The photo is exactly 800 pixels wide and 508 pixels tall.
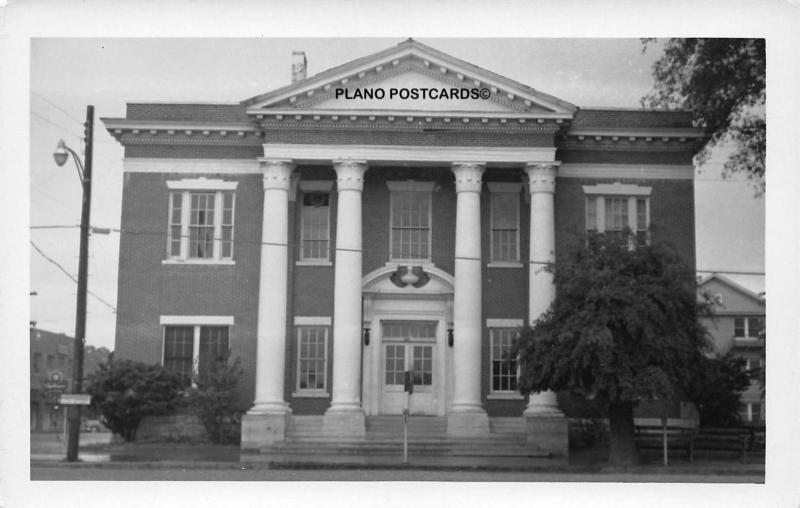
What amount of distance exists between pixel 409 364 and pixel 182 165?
8019 mm

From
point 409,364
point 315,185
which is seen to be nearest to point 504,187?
point 315,185

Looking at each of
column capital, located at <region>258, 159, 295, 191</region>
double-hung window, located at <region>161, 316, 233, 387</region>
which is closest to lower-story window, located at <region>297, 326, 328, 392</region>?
double-hung window, located at <region>161, 316, 233, 387</region>

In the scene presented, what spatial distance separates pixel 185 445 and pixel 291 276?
5.33m

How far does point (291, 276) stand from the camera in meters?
33.1

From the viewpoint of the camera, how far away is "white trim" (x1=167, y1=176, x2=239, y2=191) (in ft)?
108

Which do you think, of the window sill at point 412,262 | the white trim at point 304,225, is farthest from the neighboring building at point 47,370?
the window sill at point 412,262

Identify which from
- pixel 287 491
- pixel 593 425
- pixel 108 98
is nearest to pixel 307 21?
pixel 108 98

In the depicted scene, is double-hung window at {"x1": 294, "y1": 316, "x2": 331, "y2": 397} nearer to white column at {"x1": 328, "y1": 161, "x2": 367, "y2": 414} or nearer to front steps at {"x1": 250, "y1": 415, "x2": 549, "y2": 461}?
front steps at {"x1": 250, "y1": 415, "x2": 549, "y2": 461}

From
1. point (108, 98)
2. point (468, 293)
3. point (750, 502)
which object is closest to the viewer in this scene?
point (750, 502)

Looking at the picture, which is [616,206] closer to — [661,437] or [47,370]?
[661,437]

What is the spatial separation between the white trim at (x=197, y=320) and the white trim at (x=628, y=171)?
9627 mm

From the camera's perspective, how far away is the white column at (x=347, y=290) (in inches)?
1234

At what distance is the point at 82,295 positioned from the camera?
95.9 feet

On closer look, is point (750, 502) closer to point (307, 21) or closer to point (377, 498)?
point (377, 498)
